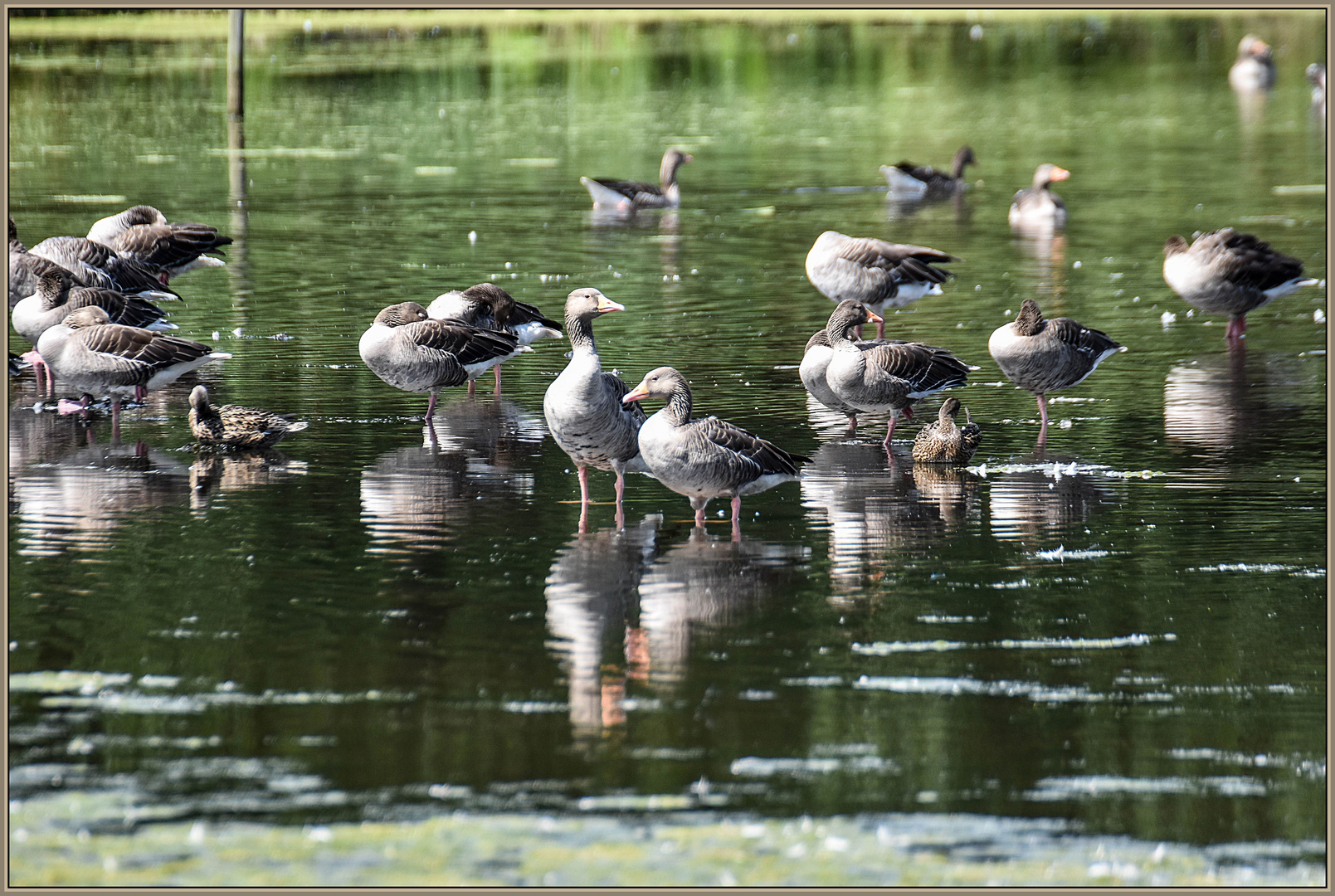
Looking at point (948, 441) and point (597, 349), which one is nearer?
point (948, 441)

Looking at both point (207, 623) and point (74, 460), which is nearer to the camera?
point (207, 623)

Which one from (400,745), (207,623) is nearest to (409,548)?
(207,623)

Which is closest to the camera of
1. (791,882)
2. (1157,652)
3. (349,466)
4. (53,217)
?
(791,882)

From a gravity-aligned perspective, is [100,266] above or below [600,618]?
above

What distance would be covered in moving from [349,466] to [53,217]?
1674cm

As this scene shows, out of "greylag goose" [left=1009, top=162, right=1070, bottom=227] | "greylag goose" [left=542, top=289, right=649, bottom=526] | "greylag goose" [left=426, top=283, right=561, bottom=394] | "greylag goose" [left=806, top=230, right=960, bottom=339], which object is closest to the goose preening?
"greylag goose" [left=806, top=230, right=960, bottom=339]

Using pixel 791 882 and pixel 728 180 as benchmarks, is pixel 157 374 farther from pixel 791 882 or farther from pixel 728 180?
pixel 728 180

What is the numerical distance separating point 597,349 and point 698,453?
16.9 ft

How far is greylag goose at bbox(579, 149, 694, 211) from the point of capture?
29766 millimetres

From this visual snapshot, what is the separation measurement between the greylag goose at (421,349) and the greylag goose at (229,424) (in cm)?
130

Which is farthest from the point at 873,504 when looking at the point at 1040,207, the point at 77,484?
the point at 1040,207

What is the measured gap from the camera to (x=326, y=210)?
29.0 meters

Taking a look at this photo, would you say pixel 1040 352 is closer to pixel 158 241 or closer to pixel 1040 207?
pixel 158 241

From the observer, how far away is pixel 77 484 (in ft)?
39.8
